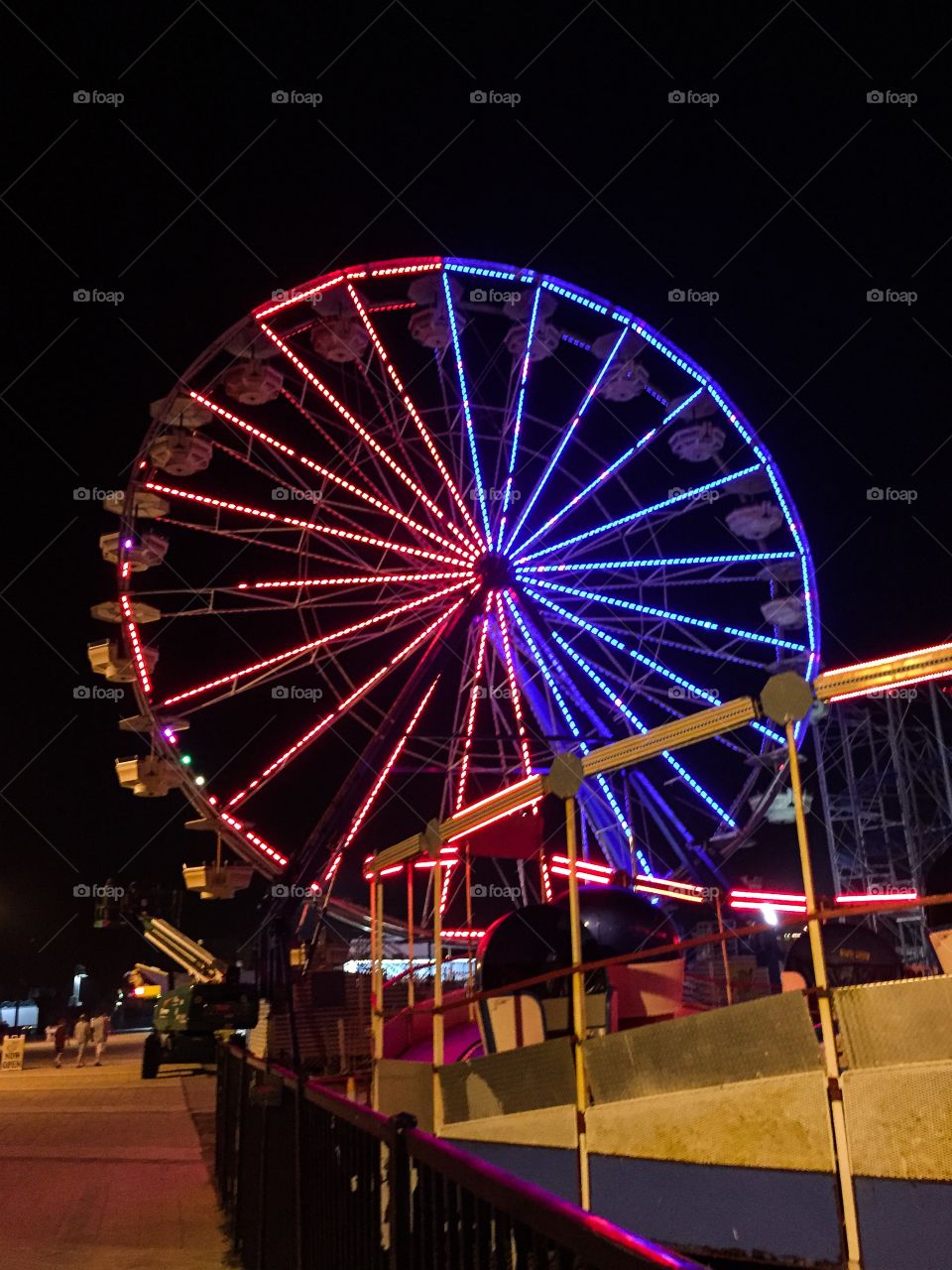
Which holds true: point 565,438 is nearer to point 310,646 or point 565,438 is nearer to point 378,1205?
point 310,646

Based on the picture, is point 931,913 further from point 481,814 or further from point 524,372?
point 524,372

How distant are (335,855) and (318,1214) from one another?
15601 mm

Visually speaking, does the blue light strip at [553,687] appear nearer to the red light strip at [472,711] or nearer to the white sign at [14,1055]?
the red light strip at [472,711]

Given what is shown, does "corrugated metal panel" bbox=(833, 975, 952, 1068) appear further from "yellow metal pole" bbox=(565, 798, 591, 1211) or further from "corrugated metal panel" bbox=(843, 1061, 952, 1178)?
"yellow metal pole" bbox=(565, 798, 591, 1211)

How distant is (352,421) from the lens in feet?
59.7

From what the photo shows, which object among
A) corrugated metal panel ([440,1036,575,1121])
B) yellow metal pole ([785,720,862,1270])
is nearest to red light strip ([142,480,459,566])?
corrugated metal panel ([440,1036,575,1121])

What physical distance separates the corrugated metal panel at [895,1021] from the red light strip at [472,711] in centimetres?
1361

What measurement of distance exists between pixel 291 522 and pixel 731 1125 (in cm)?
1383

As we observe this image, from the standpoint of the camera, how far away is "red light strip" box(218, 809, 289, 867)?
17141mm

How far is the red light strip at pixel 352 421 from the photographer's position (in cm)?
1781

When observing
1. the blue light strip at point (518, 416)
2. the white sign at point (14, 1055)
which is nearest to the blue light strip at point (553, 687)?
the blue light strip at point (518, 416)

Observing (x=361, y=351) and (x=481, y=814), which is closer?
(x=481, y=814)

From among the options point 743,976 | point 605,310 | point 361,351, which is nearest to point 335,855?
point 743,976

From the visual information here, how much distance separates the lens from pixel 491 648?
1848 centimetres
